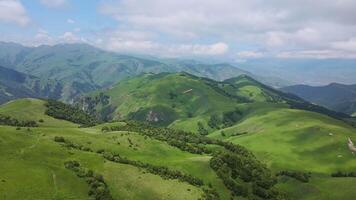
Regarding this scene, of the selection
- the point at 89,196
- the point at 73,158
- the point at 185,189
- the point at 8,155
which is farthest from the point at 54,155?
the point at 185,189

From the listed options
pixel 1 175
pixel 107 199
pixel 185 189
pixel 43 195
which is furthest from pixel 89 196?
pixel 185 189

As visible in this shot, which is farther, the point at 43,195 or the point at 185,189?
Result: the point at 185,189

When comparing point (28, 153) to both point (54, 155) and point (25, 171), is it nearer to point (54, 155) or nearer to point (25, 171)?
point (54, 155)

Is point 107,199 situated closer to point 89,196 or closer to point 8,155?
point 89,196

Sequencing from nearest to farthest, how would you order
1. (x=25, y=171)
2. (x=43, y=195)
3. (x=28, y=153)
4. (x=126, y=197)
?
(x=43, y=195), (x=25, y=171), (x=126, y=197), (x=28, y=153)

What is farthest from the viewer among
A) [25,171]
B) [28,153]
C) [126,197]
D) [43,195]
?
[28,153]

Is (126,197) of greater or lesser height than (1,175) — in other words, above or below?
below
